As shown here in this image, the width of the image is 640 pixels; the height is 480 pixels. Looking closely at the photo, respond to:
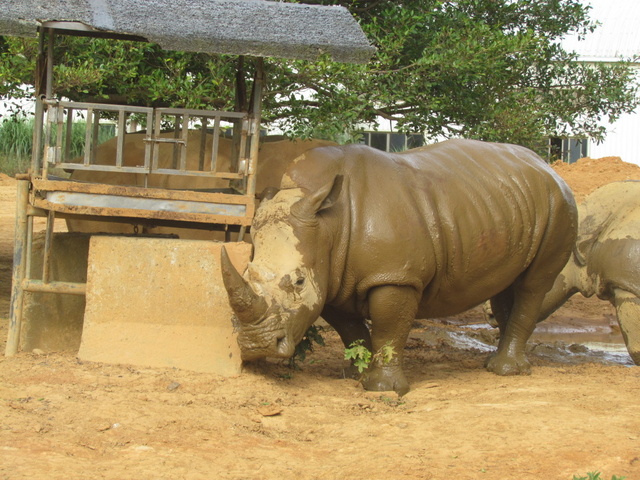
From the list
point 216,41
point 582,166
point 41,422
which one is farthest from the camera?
point 582,166

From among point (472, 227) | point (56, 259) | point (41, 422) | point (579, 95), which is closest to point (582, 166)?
point (579, 95)

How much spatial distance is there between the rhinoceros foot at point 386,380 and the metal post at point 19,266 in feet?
8.34

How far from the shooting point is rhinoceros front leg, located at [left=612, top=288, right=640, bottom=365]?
27.0 ft

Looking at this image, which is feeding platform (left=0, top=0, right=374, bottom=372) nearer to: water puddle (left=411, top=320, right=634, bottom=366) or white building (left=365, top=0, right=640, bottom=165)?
water puddle (left=411, top=320, right=634, bottom=366)

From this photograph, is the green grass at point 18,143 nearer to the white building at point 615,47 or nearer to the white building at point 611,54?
the white building at point 611,54

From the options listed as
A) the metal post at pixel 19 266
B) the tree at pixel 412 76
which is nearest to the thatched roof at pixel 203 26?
the tree at pixel 412 76

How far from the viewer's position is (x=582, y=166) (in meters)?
19.0

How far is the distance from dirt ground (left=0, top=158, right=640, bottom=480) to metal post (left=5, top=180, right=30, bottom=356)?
0.46 ft

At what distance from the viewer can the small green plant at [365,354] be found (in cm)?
638

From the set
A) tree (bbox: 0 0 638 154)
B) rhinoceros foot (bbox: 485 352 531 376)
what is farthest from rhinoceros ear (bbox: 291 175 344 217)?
rhinoceros foot (bbox: 485 352 531 376)

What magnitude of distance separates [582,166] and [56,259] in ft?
47.1

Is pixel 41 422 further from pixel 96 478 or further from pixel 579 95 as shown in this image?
pixel 579 95

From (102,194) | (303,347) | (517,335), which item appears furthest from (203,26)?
(517,335)

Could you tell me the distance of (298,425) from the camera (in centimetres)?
543
